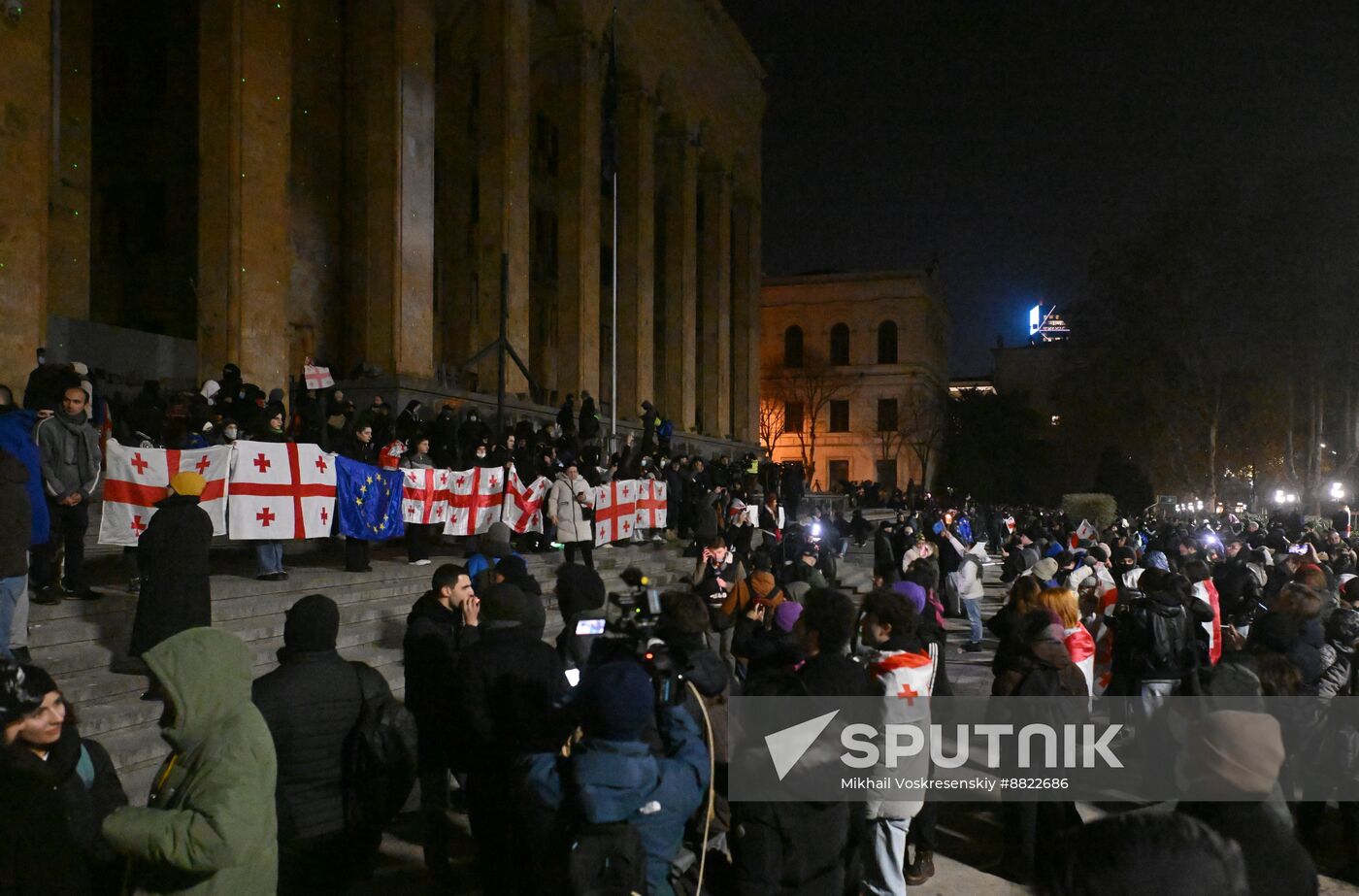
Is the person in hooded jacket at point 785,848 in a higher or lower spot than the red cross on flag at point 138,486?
lower

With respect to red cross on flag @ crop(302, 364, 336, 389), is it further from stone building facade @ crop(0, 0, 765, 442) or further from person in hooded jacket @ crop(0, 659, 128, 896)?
person in hooded jacket @ crop(0, 659, 128, 896)

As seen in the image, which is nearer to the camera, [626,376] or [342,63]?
[342,63]

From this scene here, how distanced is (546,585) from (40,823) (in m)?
9.67

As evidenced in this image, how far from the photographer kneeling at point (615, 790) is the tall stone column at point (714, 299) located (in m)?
33.7

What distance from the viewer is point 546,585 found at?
12.2m

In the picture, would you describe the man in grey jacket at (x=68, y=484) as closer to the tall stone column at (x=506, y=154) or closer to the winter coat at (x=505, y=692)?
the winter coat at (x=505, y=692)

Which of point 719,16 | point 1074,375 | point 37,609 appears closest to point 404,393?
point 37,609

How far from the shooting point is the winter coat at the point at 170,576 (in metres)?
6.09

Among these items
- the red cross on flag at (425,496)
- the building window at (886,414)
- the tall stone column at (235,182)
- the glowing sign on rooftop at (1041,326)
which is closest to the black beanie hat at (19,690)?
the red cross on flag at (425,496)

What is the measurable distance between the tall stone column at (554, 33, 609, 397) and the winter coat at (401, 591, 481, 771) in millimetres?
20541

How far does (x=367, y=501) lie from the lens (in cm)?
1016

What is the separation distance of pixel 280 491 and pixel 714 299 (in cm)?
2946

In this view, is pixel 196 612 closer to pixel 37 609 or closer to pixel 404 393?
pixel 37 609

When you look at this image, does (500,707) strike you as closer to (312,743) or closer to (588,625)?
(588,625)
